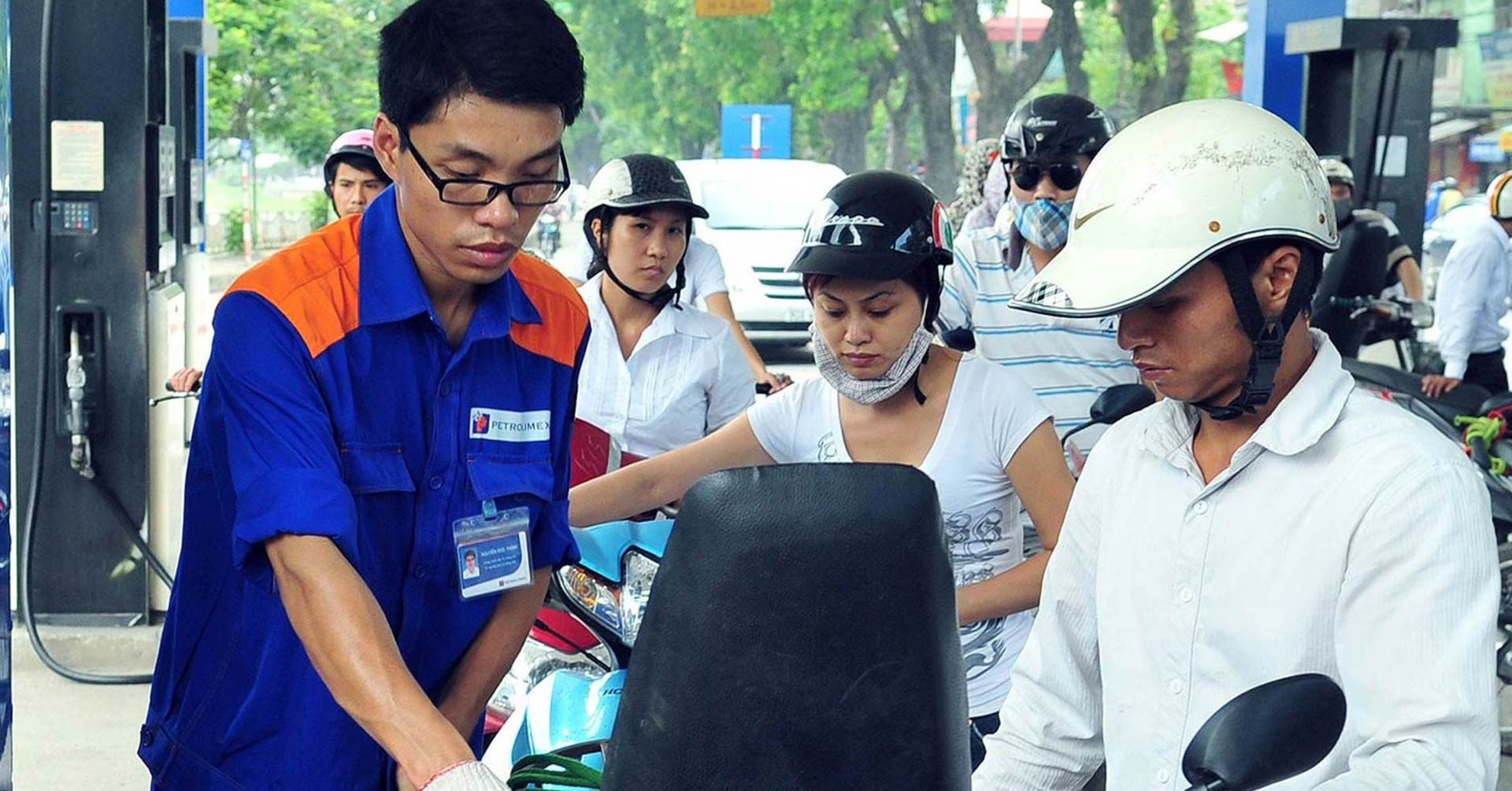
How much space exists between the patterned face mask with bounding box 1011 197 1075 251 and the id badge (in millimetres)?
2716

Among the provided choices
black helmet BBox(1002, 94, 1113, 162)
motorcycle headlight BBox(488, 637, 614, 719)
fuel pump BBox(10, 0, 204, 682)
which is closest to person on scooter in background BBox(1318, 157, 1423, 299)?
black helmet BBox(1002, 94, 1113, 162)

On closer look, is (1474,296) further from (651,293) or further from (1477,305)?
(651,293)

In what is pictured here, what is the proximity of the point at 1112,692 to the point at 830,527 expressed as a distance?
2.53 ft

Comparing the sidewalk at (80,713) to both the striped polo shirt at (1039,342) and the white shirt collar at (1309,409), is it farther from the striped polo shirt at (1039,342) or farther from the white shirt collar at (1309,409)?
the white shirt collar at (1309,409)

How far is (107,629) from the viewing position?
754cm

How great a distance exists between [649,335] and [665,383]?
158 millimetres

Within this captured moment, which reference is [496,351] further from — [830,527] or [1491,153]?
[1491,153]

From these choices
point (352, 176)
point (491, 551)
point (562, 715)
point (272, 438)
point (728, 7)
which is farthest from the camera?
point (728, 7)

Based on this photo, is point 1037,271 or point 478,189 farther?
point 1037,271

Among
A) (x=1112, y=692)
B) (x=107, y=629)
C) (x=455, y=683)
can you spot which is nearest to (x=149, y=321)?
(x=107, y=629)

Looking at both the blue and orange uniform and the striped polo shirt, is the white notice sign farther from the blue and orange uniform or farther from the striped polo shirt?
the blue and orange uniform

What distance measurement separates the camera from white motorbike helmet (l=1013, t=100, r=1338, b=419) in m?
2.24

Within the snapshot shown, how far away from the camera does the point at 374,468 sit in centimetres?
241

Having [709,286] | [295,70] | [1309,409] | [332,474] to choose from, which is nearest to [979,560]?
[1309,409]
